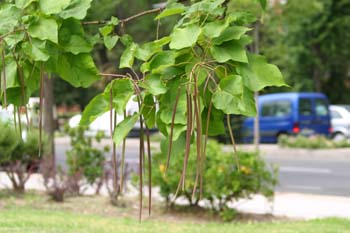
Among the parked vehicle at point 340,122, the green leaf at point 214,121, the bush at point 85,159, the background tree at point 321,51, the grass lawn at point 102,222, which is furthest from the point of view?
the background tree at point 321,51

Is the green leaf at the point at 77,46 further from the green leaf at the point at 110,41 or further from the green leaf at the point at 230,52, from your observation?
the green leaf at the point at 230,52

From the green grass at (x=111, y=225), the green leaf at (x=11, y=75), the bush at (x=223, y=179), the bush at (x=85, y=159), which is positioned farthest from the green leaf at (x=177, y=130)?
the bush at (x=85, y=159)

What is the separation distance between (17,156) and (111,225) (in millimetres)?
4763

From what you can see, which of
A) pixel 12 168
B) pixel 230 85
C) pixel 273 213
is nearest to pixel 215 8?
pixel 230 85

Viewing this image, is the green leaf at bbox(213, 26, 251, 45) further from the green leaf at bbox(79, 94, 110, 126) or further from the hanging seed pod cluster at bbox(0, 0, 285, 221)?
the green leaf at bbox(79, 94, 110, 126)

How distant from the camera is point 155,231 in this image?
7570 millimetres

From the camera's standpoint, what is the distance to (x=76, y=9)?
263 centimetres

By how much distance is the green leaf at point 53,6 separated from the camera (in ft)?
8.32

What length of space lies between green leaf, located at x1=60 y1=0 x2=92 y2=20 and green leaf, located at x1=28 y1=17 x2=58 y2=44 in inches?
4.6

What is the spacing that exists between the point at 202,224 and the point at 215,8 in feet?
21.9

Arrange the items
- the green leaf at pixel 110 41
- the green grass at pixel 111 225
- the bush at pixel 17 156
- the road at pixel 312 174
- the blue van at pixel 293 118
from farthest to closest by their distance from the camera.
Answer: the blue van at pixel 293 118 < the road at pixel 312 174 < the bush at pixel 17 156 < the green grass at pixel 111 225 < the green leaf at pixel 110 41

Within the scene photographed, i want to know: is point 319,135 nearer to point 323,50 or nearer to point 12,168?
point 323,50

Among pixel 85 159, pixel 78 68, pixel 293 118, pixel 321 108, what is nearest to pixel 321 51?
pixel 321 108

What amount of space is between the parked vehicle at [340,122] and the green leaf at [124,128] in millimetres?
23465
